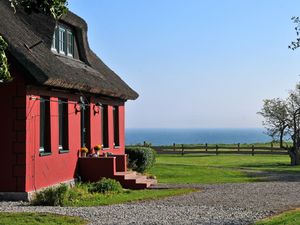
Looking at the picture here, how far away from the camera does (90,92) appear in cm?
2316

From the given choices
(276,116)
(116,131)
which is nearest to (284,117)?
(276,116)

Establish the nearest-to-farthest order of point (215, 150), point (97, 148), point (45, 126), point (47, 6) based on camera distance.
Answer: point (47, 6) < point (45, 126) < point (97, 148) < point (215, 150)

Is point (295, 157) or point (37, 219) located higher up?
point (295, 157)

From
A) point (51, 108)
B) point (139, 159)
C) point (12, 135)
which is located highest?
point (51, 108)

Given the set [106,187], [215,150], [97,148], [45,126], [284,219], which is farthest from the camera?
[215,150]

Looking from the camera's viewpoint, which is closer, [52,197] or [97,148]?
[52,197]

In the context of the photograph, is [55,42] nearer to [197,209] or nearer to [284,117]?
[197,209]

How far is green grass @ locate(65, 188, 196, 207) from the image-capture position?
1745cm

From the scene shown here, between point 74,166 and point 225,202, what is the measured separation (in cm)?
662

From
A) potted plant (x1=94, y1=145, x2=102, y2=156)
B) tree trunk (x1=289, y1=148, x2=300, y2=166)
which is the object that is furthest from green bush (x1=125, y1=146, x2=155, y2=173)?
tree trunk (x1=289, y1=148, x2=300, y2=166)

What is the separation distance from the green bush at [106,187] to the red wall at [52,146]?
3.91 feet

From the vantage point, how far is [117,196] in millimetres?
19156

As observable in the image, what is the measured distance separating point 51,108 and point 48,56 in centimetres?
170

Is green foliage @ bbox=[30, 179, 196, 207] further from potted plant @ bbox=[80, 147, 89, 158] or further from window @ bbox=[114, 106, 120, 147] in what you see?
window @ bbox=[114, 106, 120, 147]
